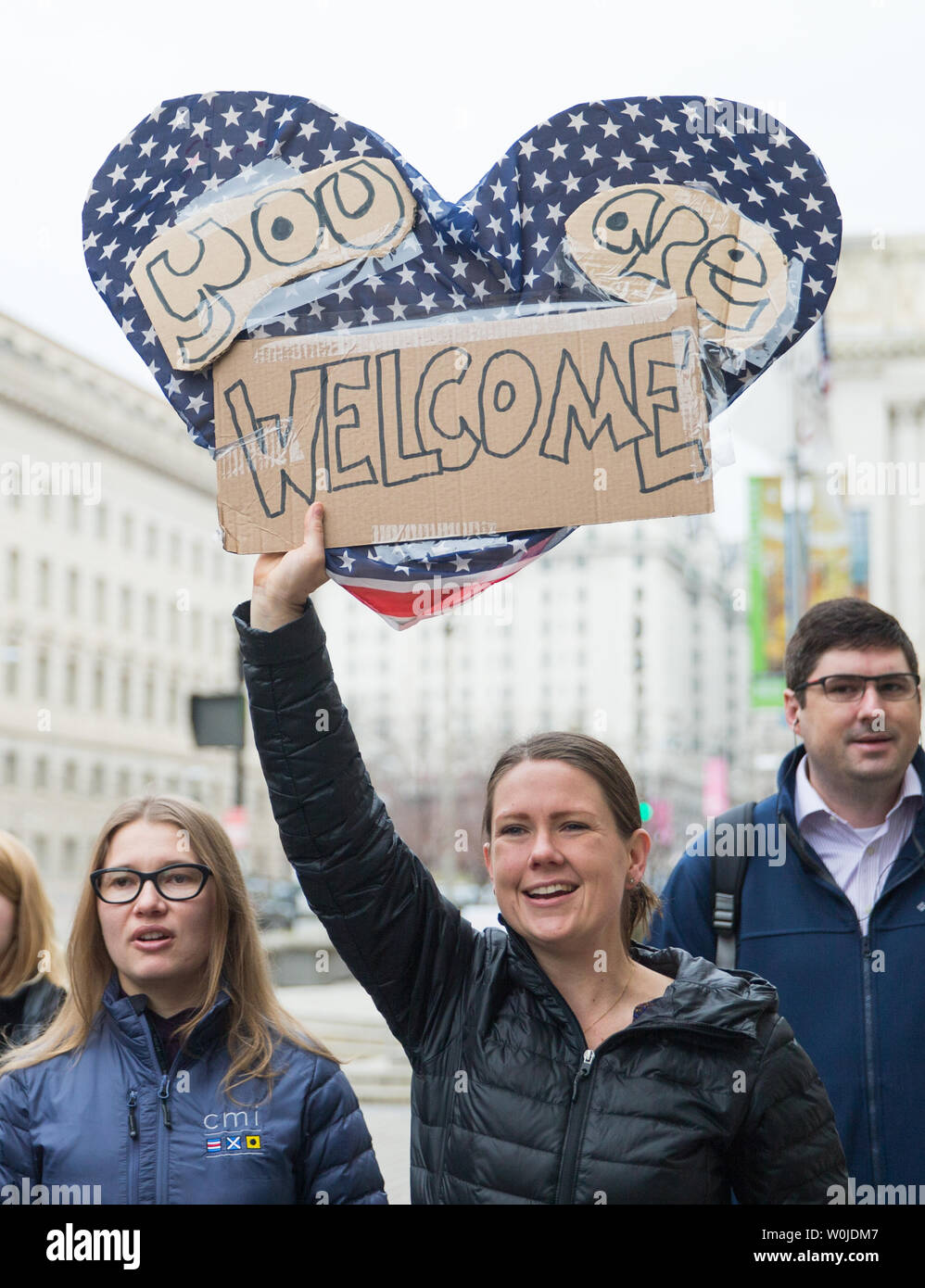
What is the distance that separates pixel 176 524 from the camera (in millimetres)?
69000

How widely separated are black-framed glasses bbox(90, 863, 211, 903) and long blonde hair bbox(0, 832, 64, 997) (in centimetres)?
102

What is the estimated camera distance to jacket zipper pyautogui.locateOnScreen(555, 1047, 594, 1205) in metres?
2.48

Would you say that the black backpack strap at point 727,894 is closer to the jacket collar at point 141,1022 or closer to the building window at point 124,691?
the jacket collar at point 141,1022

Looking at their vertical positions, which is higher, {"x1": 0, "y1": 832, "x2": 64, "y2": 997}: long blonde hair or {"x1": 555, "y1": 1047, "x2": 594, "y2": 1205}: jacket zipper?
{"x1": 0, "y1": 832, "x2": 64, "y2": 997}: long blonde hair

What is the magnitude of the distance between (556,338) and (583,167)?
0.33 metres

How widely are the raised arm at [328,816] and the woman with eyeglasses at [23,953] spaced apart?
1.42 m

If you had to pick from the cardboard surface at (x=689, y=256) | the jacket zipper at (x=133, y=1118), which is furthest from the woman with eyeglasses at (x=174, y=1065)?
the cardboard surface at (x=689, y=256)

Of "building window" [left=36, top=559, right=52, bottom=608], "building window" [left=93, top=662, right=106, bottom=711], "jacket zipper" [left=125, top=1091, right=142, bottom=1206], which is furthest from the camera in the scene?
"building window" [left=93, top=662, right=106, bottom=711]

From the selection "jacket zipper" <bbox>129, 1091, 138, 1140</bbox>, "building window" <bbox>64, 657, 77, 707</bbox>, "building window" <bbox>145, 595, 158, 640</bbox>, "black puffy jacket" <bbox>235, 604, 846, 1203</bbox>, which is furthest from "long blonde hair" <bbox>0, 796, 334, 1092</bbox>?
"building window" <bbox>145, 595, 158, 640</bbox>

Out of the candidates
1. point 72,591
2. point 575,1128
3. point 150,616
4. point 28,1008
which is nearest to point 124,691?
point 150,616

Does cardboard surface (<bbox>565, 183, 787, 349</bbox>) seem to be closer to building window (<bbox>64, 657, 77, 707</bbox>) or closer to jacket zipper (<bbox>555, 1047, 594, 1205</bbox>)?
jacket zipper (<bbox>555, 1047, 594, 1205</bbox>)

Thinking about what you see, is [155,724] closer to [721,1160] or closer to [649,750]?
[649,750]

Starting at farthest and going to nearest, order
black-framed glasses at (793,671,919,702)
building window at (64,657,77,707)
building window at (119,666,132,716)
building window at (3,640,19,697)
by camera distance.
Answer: building window at (119,666,132,716), building window at (64,657,77,707), building window at (3,640,19,697), black-framed glasses at (793,671,919,702)

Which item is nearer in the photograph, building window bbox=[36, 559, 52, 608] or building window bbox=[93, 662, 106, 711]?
building window bbox=[36, 559, 52, 608]
